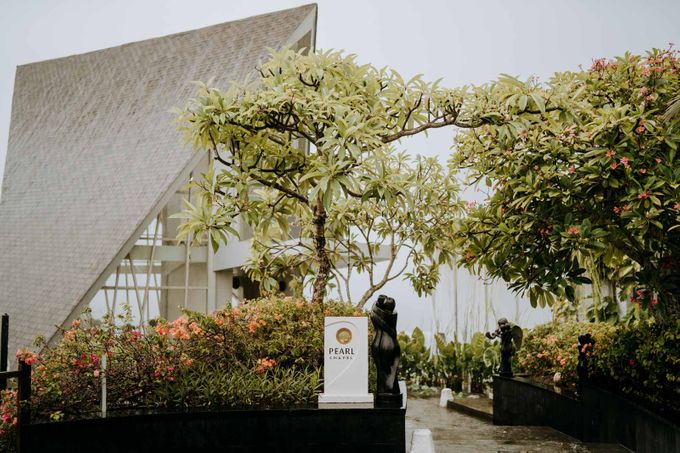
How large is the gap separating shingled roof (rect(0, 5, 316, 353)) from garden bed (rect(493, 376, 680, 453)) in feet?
19.4

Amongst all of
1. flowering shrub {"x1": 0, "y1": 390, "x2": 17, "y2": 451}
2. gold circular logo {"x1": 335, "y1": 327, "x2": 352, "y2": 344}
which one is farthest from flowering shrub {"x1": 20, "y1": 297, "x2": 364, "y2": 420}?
gold circular logo {"x1": 335, "y1": 327, "x2": 352, "y2": 344}

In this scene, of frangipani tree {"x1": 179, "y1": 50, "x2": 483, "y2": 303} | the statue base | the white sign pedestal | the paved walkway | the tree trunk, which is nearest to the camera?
the statue base

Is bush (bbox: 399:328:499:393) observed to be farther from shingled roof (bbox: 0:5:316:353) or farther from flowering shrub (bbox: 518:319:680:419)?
shingled roof (bbox: 0:5:316:353)

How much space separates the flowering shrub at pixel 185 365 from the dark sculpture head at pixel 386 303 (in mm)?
873

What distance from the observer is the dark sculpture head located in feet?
19.2

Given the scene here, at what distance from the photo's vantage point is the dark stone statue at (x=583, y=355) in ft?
24.3

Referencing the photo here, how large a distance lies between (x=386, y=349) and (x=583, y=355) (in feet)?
8.80

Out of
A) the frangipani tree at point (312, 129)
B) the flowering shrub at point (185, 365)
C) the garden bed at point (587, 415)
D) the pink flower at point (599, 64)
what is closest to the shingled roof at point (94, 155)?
the frangipani tree at point (312, 129)

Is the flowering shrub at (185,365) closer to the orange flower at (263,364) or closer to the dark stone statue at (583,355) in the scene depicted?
the orange flower at (263,364)

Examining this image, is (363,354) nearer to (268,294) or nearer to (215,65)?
(268,294)

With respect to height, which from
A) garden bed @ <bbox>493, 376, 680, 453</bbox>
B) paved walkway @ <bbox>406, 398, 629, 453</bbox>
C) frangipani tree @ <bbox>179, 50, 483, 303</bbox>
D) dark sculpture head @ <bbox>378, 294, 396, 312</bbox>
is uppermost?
frangipani tree @ <bbox>179, 50, 483, 303</bbox>

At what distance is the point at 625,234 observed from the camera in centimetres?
638

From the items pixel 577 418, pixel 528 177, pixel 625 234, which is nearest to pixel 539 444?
pixel 577 418

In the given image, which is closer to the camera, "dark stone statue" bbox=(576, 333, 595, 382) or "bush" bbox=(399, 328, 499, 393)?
"dark stone statue" bbox=(576, 333, 595, 382)
